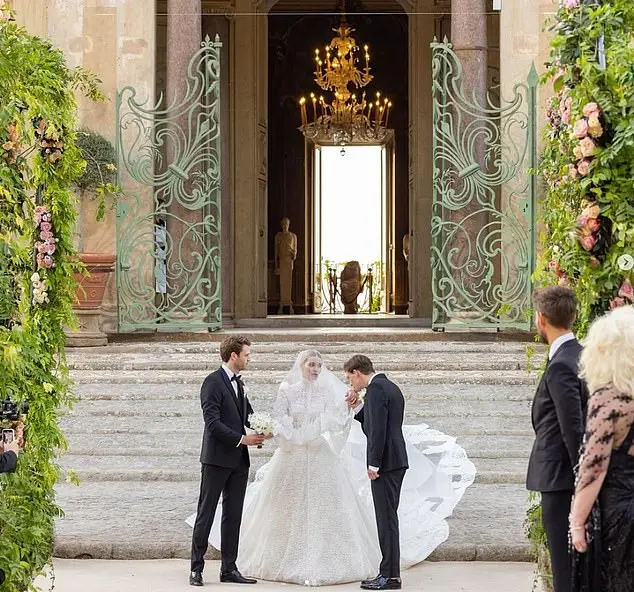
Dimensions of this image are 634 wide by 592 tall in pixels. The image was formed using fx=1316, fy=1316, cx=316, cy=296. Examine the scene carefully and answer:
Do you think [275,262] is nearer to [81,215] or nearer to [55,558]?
[81,215]

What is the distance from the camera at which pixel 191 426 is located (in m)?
9.97

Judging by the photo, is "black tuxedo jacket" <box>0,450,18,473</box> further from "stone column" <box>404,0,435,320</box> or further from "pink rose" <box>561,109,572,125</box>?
"stone column" <box>404,0,435,320</box>

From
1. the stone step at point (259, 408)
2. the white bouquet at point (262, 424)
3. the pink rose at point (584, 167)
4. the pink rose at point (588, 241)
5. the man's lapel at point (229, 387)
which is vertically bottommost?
the stone step at point (259, 408)

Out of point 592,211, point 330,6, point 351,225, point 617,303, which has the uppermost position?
point 330,6

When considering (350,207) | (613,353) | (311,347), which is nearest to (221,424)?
(613,353)

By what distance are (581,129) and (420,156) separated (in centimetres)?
1248

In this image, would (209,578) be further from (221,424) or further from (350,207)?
(350,207)

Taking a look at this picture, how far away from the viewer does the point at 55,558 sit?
7.30m

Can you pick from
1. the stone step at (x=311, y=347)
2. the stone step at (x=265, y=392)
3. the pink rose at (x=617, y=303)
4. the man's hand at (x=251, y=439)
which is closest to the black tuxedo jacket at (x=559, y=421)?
the pink rose at (x=617, y=303)

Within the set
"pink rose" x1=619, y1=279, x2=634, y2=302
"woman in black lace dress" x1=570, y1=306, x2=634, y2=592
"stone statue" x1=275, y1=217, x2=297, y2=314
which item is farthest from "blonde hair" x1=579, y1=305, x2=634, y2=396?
"stone statue" x1=275, y1=217, x2=297, y2=314

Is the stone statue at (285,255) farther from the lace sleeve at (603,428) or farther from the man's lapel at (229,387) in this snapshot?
the lace sleeve at (603,428)

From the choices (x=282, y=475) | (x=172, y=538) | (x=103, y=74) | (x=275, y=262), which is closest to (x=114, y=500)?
(x=172, y=538)

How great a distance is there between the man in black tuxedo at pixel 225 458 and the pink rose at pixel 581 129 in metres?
2.34

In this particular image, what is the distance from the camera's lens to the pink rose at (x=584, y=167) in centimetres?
511
